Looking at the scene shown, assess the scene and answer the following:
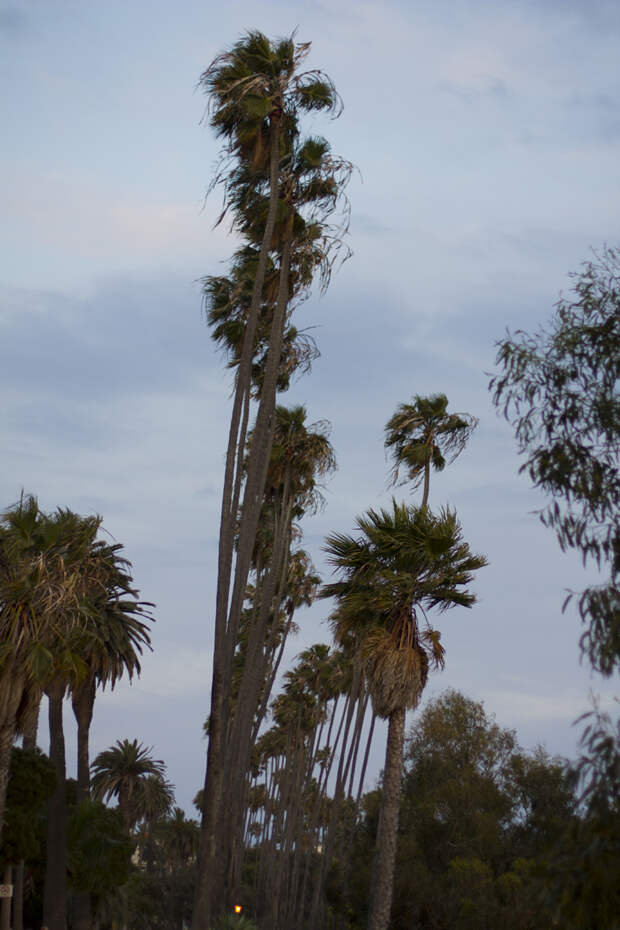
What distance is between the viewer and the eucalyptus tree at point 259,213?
85.6 feet

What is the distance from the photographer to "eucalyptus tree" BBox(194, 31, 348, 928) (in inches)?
1027

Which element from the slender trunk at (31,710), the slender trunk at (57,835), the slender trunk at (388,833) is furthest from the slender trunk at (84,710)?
the slender trunk at (388,833)

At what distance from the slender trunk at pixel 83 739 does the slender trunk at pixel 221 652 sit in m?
15.6

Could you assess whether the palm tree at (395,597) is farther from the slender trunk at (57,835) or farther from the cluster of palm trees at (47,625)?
the slender trunk at (57,835)

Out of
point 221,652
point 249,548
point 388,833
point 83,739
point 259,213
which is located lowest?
point 388,833

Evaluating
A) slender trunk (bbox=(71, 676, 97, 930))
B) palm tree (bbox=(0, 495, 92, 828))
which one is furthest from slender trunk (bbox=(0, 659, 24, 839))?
slender trunk (bbox=(71, 676, 97, 930))

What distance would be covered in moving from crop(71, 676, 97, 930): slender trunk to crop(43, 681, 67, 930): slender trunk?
2.05m

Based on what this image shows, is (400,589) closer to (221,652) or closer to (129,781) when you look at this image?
(221,652)

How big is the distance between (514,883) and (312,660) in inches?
1416

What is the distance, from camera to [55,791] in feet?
120

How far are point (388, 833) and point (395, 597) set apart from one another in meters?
5.52

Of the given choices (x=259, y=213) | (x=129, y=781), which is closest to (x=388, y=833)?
(x=259, y=213)

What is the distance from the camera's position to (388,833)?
24.1m

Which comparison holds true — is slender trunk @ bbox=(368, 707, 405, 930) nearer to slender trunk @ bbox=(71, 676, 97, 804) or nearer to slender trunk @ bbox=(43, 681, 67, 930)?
slender trunk @ bbox=(43, 681, 67, 930)
